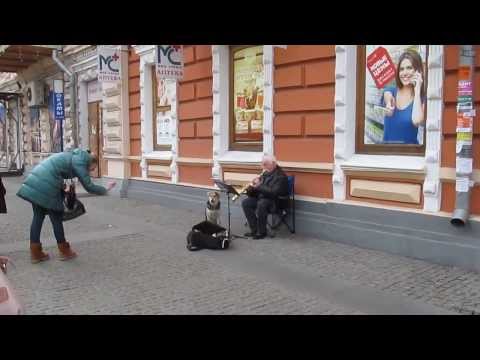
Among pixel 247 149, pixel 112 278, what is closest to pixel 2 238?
pixel 112 278

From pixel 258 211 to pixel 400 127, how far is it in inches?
91.5

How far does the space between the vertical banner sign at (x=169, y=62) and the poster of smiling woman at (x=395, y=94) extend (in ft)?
14.3

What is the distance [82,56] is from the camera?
50.3 feet

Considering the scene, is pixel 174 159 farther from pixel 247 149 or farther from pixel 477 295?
pixel 477 295

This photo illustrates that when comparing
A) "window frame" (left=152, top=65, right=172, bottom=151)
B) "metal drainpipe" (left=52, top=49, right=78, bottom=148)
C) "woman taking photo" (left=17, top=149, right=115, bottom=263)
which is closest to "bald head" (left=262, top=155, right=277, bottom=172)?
"woman taking photo" (left=17, top=149, right=115, bottom=263)

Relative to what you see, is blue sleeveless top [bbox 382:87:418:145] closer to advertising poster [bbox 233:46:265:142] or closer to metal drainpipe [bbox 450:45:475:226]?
metal drainpipe [bbox 450:45:475:226]

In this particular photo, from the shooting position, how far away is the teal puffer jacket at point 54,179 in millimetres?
6340

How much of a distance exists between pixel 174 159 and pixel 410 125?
222 inches

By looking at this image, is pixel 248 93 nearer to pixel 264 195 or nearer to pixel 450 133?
pixel 264 195

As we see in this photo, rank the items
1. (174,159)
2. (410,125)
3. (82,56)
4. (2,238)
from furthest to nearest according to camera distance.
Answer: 1. (82,56)
2. (174,159)
3. (2,238)
4. (410,125)

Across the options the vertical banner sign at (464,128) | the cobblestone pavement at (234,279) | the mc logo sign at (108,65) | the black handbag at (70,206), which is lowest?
the cobblestone pavement at (234,279)

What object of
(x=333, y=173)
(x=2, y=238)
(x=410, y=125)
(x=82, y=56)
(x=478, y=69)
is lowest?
(x=2, y=238)

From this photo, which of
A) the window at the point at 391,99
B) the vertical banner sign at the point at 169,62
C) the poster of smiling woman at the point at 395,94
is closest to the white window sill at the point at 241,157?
the vertical banner sign at the point at 169,62

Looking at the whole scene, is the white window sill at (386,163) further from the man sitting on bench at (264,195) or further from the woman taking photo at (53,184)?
the woman taking photo at (53,184)
